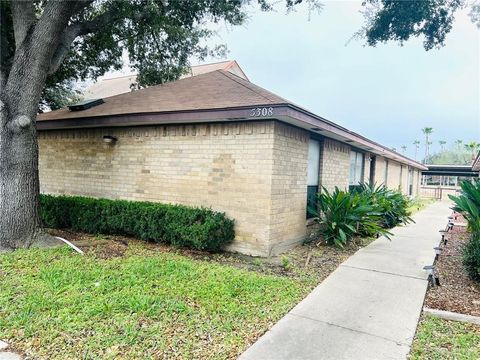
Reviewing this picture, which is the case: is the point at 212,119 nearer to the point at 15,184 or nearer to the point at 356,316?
the point at 15,184

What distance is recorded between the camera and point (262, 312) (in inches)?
148

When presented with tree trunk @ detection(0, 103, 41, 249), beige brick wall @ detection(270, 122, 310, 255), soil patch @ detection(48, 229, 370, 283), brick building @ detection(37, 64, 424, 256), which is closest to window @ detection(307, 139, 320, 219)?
brick building @ detection(37, 64, 424, 256)

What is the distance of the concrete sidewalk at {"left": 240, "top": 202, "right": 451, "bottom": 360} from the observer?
3021 mm

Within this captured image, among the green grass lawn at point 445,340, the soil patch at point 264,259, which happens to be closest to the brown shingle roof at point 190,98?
the soil patch at point 264,259

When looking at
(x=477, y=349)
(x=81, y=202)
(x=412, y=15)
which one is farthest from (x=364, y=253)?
(x=81, y=202)

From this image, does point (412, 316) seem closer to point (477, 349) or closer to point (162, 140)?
point (477, 349)

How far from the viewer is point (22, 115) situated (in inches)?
233

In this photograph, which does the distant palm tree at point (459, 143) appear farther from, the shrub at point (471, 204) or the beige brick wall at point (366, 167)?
the shrub at point (471, 204)

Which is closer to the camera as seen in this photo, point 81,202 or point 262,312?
point 262,312

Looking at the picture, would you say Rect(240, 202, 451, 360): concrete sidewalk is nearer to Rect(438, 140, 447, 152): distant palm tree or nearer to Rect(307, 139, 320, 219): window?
Rect(307, 139, 320, 219): window

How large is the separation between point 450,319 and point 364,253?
2979mm

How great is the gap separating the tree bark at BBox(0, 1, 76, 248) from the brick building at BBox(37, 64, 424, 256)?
6.13 ft

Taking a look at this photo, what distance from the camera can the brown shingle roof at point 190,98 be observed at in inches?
260

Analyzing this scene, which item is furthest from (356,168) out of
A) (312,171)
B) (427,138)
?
(427,138)
